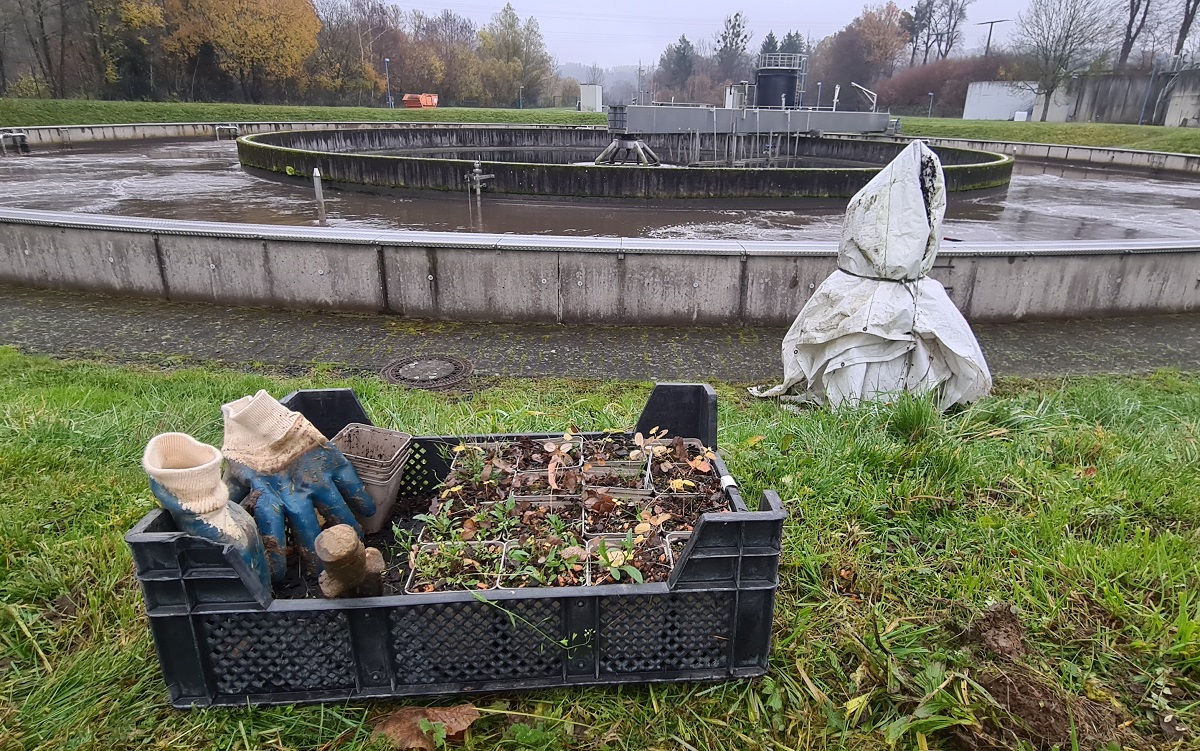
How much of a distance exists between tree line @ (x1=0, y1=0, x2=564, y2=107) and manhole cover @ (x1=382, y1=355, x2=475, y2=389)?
150ft

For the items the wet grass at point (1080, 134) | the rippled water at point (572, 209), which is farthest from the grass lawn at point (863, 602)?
the wet grass at point (1080, 134)

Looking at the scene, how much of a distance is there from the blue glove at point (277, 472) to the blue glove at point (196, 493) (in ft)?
0.58

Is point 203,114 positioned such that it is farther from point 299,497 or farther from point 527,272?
point 299,497

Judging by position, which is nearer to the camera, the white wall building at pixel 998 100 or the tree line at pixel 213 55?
the tree line at pixel 213 55

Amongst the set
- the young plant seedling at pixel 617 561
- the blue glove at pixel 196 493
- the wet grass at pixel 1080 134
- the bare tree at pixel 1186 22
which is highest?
the bare tree at pixel 1186 22

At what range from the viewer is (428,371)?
19.1ft

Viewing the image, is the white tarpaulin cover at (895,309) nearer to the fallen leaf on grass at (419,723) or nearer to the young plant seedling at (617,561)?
the young plant seedling at (617,561)

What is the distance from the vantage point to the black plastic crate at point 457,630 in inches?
65.1

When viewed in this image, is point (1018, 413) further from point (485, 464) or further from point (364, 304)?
point (364, 304)

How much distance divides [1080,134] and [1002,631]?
38481 millimetres

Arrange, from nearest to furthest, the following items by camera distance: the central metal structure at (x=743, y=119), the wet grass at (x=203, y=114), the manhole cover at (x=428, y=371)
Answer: the manhole cover at (x=428, y=371), the central metal structure at (x=743, y=119), the wet grass at (x=203, y=114)

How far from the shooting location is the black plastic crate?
165cm

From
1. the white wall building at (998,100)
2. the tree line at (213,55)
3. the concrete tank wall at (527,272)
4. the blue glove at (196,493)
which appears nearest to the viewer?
the blue glove at (196,493)

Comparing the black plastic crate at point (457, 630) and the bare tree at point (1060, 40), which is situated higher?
the bare tree at point (1060, 40)
